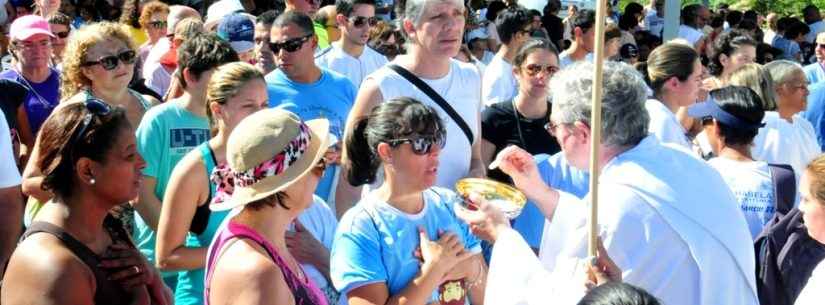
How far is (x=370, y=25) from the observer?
7.51 m

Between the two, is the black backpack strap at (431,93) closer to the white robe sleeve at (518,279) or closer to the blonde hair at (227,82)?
the blonde hair at (227,82)

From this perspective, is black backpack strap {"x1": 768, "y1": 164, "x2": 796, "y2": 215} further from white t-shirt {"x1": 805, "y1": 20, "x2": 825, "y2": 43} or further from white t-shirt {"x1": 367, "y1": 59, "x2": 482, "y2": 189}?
white t-shirt {"x1": 805, "y1": 20, "x2": 825, "y2": 43}

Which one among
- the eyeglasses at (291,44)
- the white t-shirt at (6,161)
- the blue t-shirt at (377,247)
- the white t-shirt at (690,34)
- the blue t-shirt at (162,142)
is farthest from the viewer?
the white t-shirt at (690,34)

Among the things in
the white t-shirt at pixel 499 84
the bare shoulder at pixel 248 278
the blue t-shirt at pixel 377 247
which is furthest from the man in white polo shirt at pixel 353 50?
the bare shoulder at pixel 248 278

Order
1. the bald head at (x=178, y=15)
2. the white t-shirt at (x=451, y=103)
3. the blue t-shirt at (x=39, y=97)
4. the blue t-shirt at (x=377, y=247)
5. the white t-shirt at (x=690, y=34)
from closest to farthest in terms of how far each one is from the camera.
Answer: the blue t-shirt at (x=377, y=247) → the white t-shirt at (x=451, y=103) → the blue t-shirt at (x=39, y=97) → the bald head at (x=178, y=15) → the white t-shirt at (x=690, y=34)

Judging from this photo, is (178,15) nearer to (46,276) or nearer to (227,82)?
(227,82)

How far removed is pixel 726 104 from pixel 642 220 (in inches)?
82.1

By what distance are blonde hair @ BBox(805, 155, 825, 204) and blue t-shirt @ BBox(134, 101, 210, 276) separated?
8.07 ft

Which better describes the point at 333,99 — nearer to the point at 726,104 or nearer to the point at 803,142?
the point at 726,104

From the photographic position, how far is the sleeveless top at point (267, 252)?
2795 millimetres

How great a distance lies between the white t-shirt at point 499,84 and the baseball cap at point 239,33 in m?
1.75

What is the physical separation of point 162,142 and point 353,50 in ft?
9.83

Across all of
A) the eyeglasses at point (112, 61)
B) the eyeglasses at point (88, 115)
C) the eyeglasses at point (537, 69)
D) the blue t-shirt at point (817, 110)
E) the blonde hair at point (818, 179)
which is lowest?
the blue t-shirt at point (817, 110)

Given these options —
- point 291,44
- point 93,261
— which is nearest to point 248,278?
point 93,261
